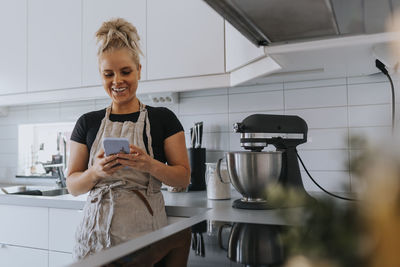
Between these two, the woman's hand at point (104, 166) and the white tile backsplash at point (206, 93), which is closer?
the woman's hand at point (104, 166)

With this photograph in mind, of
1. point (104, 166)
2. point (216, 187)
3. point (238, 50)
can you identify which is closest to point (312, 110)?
point (238, 50)

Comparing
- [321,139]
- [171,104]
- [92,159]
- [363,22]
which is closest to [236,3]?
[363,22]

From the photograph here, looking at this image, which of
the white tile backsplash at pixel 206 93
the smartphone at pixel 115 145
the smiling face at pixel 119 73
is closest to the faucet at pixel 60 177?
the white tile backsplash at pixel 206 93

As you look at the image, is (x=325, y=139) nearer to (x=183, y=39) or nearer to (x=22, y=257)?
(x=183, y=39)

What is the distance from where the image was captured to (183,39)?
1750 mm

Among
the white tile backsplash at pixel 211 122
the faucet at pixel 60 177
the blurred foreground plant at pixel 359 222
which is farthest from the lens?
the faucet at pixel 60 177

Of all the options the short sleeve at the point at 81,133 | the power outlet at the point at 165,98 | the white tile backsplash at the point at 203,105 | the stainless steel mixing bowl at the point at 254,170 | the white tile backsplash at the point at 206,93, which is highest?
the white tile backsplash at the point at 206,93

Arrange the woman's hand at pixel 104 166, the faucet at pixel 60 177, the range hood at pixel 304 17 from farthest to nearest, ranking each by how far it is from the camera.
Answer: the faucet at pixel 60 177 → the woman's hand at pixel 104 166 → the range hood at pixel 304 17

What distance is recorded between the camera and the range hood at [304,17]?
3.26ft

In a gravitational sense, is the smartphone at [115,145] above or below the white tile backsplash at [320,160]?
above

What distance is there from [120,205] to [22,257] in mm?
901

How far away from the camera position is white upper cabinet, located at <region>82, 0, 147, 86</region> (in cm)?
187

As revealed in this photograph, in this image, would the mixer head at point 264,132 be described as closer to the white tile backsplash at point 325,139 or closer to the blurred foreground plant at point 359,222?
the white tile backsplash at point 325,139

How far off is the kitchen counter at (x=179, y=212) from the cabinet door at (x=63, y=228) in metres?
0.03
